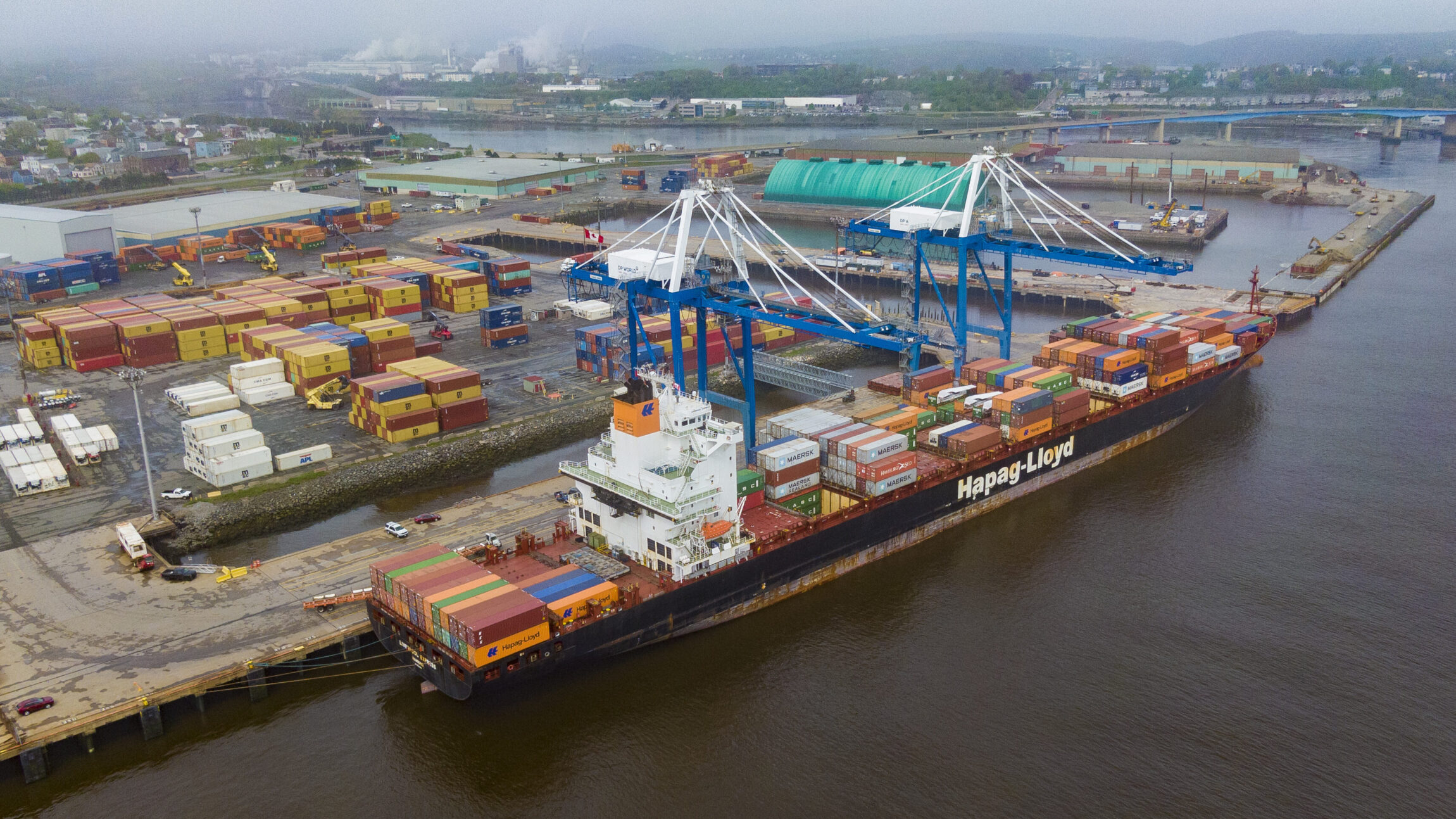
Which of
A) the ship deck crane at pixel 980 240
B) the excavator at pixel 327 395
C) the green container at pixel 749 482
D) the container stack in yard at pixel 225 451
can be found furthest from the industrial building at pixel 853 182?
the container stack in yard at pixel 225 451

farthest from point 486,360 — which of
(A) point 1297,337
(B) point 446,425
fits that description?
(A) point 1297,337

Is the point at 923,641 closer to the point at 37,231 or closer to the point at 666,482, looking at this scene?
the point at 666,482

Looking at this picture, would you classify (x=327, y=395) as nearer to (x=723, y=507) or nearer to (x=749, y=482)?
(x=749, y=482)

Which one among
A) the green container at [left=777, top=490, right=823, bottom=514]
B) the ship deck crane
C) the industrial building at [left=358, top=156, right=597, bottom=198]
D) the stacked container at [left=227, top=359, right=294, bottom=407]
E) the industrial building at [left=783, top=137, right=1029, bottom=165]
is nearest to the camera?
the green container at [left=777, top=490, right=823, bottom=514]

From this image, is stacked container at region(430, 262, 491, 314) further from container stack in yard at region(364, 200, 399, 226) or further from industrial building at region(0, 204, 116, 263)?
container stack in yard at region(364, 200, 399, 226)

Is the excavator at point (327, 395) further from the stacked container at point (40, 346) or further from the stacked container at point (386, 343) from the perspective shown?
the stacked container at point (40, 346)

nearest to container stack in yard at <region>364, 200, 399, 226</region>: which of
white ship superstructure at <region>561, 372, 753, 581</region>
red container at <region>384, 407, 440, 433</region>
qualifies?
red container at <region>384, 407, 440, 433</region>
